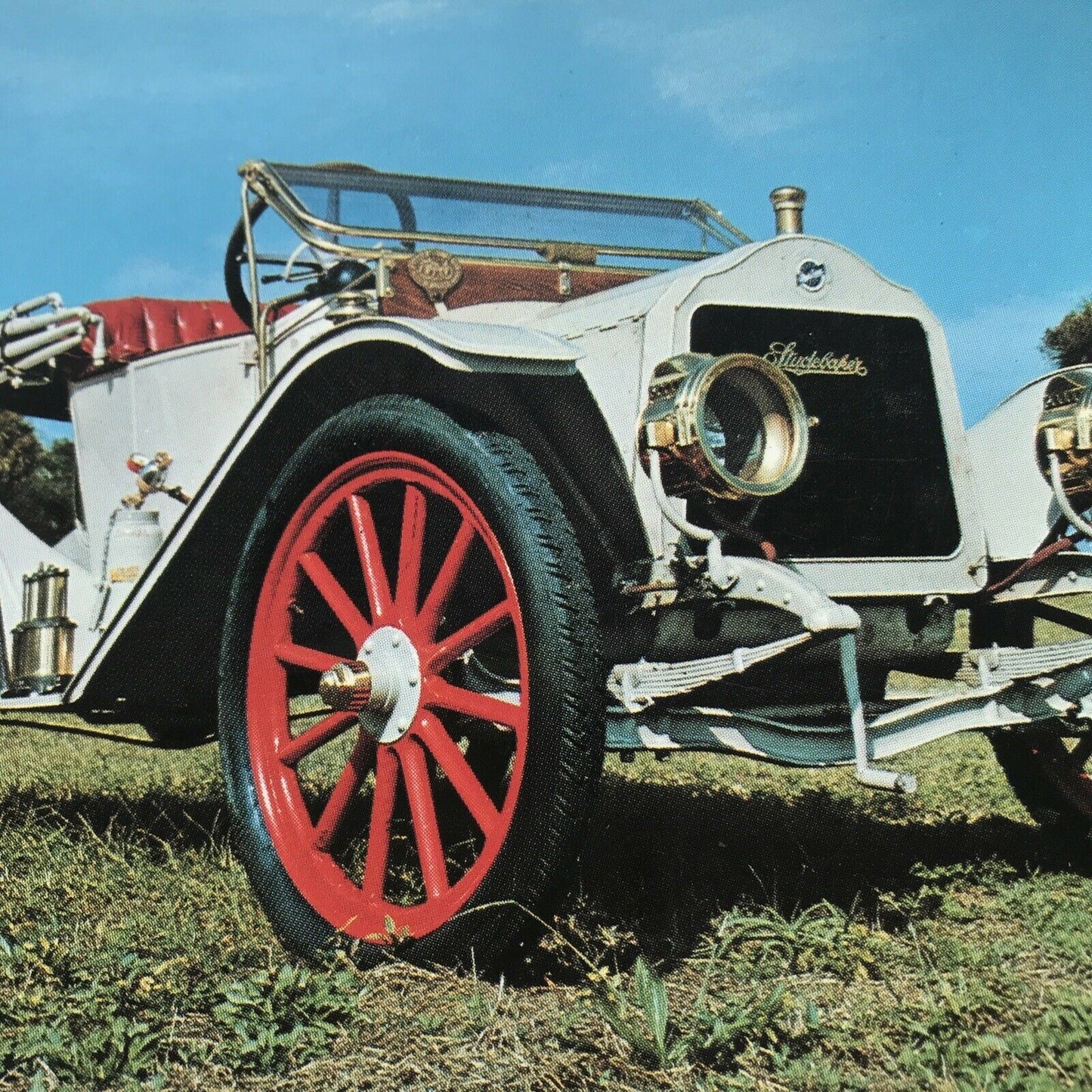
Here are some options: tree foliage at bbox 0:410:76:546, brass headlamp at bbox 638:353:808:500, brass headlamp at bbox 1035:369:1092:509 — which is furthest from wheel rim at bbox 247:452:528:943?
tree foliage at bbox 0:410:76:546

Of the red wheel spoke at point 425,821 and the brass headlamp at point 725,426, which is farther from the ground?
the brass headlamp at point 725,426

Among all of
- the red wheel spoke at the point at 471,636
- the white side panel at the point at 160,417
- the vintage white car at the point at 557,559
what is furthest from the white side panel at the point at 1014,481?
the white side panel at the point at 160,417

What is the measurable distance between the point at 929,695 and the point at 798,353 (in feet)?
2.64

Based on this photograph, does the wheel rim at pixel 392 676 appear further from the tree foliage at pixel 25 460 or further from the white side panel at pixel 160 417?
the tree foliage at pixel 25 460

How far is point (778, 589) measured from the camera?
2.40m

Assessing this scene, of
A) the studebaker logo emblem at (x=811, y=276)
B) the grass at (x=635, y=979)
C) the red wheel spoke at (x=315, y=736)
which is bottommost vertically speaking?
the grass at (x=635, y=979)

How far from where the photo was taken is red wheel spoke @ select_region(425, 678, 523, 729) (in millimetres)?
2418


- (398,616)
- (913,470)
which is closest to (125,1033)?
(398,616)

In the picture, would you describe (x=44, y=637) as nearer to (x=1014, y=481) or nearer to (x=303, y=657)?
(x=303, y=657)

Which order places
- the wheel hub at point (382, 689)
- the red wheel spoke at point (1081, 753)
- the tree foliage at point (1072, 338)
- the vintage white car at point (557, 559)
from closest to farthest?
the vintage white car at point (557, 559) → the wheel hub at point (382, 689) → the red wheel spoke at point (1081, 753) → the tree foliage at point (1072, 338)

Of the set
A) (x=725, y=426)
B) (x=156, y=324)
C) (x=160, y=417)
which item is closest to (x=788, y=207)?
(x=725, y=426)

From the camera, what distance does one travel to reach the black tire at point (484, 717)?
2.25 meters

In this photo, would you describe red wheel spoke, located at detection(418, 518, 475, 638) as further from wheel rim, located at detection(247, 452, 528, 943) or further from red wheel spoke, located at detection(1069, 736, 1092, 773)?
red wheel spoke, located at detection(1069, 736, 1092, 773)

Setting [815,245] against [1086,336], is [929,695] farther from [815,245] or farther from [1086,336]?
[1086,336]
